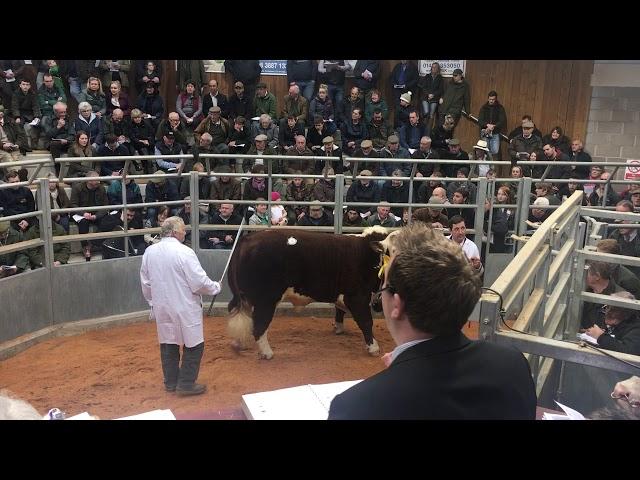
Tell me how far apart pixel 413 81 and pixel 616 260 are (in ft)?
27.9

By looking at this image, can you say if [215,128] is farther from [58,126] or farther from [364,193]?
[364,193]

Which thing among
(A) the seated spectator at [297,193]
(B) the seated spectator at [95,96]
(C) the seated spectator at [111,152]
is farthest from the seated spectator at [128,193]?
(B) the seated spectator at [95,96]

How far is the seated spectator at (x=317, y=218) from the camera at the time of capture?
842 cm

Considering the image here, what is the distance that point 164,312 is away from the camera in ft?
18.5

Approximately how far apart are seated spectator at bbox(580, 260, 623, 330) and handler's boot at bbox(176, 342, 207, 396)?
3.33 meters

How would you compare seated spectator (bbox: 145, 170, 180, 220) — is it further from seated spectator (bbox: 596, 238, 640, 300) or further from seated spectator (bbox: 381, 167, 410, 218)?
seated spectator (bbox: 596, 238, 640, 300)

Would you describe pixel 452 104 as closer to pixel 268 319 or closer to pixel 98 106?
pixel 98 106

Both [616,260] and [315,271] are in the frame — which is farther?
[315,271]

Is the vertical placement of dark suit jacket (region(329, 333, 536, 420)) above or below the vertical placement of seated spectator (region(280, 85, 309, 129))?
below

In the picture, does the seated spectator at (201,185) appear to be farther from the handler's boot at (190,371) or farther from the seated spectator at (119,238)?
the handler's boot at (190,371)

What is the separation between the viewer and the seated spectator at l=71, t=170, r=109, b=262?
26.7 ft

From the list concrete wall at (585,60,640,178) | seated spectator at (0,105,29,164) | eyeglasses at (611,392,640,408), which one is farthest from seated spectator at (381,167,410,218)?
eyeglasses at (611,392,640,408)

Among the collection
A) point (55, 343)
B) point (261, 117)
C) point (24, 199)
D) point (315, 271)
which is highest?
point (261, 117)

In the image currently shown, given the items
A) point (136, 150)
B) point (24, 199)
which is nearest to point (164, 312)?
point (24, 199)
